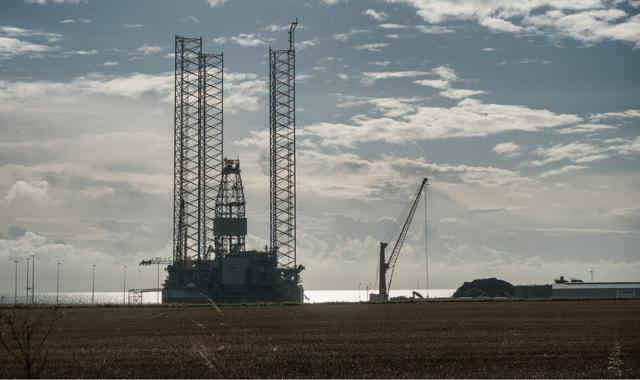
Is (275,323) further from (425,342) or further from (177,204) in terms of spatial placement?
(177,204)

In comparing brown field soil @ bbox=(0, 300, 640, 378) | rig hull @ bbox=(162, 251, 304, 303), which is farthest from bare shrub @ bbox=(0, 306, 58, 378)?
rig hull @ bbox=(162, 251, 304, 303)

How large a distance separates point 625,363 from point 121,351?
22324mm

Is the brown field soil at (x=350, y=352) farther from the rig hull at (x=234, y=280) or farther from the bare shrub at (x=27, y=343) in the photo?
the rig hull at (x=234, y=280)

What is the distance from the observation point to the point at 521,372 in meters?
29.2

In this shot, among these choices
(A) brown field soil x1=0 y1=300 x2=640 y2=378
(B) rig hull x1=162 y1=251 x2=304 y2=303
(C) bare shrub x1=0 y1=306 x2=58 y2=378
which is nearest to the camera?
(C) bare shrub x1=0 y1=306 x2=58 y2=378

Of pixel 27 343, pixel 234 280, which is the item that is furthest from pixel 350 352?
pixel 234 280

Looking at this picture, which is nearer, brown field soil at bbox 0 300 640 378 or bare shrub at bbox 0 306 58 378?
bare shrub at bbox 0 306 58 378

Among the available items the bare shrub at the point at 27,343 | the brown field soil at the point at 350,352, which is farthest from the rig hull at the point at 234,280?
the brown field soil at the point at 350,352

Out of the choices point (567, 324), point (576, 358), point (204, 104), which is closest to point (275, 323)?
point (567, 324)

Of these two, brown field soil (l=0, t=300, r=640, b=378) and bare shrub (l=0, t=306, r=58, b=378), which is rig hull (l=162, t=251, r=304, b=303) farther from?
brown field soil (l=0, t=300, r=640, b=378)

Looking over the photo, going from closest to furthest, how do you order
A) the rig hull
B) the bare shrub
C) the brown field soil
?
the bare shrub, the brown field soil, the rig hull

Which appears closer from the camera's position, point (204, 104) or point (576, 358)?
point (576, 358)

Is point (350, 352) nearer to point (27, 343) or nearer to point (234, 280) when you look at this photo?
point (27, 343)

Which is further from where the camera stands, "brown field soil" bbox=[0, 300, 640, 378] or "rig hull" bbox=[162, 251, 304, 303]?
"rig hull" bbox=[162, 251, 304, 303]
